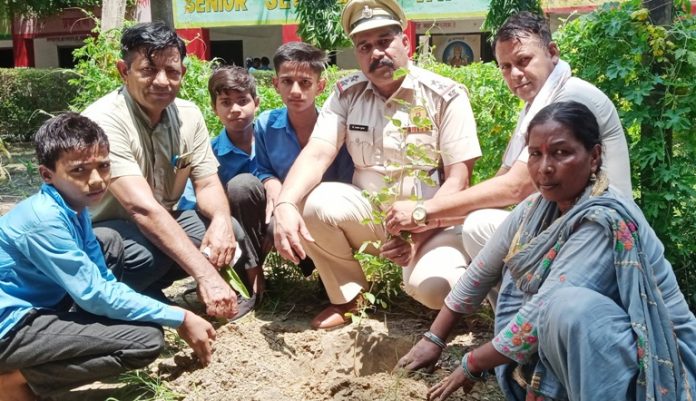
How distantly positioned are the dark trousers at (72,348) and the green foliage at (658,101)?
245 cm

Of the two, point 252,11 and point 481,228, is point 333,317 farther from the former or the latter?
point 252,11

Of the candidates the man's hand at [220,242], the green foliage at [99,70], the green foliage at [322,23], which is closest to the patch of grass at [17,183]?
the green foliage at [99,70]

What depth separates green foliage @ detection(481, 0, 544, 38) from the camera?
13.1 meters

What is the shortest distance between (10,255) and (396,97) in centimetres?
183

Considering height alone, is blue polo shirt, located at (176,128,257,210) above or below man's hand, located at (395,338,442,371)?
above

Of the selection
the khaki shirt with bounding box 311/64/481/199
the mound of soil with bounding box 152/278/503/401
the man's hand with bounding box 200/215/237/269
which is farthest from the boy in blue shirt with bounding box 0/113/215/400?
the khaki shirt with bounding box 311/64/481/199

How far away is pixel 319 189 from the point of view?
11.0 ft

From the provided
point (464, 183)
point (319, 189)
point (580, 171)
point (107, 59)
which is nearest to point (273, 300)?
point (319, 189)

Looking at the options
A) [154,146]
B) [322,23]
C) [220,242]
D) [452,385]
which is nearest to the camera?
[452,385]

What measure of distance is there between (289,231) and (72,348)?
39.1 inches

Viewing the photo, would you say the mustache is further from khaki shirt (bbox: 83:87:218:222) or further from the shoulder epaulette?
khaki shirt (bbox: 83:87:218:222)

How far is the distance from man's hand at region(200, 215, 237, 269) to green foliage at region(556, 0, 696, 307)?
6.46 feet

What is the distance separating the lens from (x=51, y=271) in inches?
104

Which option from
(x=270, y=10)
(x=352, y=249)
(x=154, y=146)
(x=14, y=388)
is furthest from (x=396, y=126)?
(x=270, y=10)
